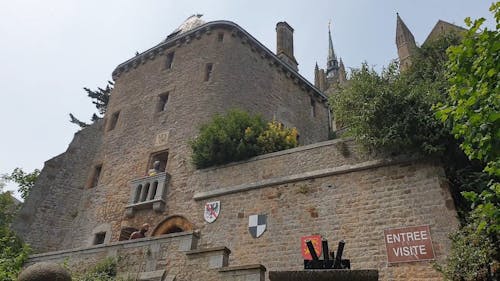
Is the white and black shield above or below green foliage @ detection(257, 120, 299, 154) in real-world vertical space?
below

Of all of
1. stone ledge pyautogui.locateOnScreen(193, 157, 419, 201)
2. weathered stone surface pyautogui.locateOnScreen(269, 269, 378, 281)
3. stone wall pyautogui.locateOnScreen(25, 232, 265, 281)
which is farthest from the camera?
stone ledge pyautogui.locateOnScreen(193, 157, 419, 201)

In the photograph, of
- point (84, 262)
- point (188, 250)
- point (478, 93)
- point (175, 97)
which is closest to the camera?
point (478, 93)

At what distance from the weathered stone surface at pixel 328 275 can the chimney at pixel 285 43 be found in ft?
48.8

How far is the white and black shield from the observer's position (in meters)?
9.10

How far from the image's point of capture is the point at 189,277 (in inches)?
313

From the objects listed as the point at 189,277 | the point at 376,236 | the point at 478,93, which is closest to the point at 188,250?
the point at 189,277

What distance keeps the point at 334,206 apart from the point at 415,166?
6.13 ft

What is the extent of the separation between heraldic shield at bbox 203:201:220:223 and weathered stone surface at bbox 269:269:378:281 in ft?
18.7

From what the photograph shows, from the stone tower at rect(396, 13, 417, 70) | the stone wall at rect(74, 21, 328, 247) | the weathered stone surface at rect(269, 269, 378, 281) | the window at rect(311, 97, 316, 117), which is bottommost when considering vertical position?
the weathered stone surface at rect(269, 269, 378, 281)

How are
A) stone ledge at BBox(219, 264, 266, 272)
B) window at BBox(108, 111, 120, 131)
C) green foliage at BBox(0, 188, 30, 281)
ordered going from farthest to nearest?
window at BBox(108, 111, 120, 131), green foliage at BBox(0, 188, 30, 281), stone ledge at BBox(219, 264, 266, 272)

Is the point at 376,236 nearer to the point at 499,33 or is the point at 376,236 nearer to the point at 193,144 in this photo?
the point at 499,33

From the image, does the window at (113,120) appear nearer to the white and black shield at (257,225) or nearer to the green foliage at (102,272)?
the green foliage at (102,272)

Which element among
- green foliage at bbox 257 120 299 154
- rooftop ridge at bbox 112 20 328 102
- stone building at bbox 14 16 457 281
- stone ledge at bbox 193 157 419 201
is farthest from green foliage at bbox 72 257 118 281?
rooftop ridge at bbox 112 20 328 102

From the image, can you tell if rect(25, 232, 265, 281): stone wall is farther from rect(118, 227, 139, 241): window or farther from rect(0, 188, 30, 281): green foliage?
rect(118, 227, 139, 241): window
